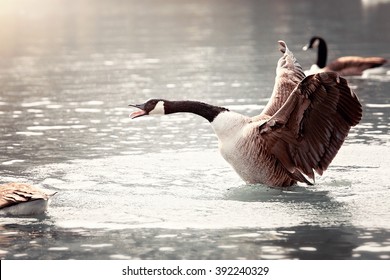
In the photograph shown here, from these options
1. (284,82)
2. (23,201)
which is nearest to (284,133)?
(284,82)

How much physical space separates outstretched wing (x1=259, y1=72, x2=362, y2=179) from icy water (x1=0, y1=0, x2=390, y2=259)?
33 centimetres

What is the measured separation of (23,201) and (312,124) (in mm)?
2698

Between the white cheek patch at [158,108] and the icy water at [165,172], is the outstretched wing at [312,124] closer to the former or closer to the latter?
the icy water at [165,172]

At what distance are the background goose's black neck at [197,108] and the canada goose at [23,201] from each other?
4.84 ft

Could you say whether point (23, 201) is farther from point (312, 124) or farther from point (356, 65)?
point (356, 65)

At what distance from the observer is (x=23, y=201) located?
27.5 ft

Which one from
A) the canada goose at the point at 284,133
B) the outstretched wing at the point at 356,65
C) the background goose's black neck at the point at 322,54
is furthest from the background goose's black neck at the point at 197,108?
the background goose's black neck at the point at 322,54

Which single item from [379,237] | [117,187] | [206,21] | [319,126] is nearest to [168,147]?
[117,187]

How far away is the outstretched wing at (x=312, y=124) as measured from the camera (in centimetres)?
873

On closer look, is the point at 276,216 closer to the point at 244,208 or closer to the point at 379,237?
the point at 244,208

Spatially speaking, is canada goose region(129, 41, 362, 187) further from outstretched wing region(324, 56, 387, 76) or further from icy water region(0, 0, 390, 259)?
outstretched wing region(324, 56, 387, 76)

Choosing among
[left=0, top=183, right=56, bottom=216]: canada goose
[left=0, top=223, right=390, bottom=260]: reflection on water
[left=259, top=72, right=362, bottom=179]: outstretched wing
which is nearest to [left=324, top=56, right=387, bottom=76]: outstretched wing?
[left=259, top=72, right=362, bottom=179]: outstretched wing

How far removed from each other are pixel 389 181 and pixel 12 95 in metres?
9.98

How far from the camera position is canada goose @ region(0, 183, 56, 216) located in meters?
8.38
